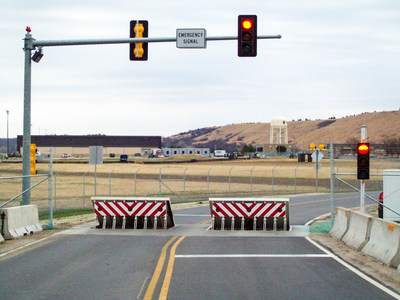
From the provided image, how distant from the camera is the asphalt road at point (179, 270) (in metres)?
8.72

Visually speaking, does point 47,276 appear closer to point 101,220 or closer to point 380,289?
point 380,289

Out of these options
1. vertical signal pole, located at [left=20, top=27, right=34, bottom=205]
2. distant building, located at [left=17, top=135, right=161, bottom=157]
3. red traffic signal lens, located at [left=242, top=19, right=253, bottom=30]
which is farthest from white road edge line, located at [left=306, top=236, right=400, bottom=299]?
distant building, located at [left=17, top=135, right=161, bottom=157]

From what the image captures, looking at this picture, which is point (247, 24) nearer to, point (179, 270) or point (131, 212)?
point (131, 212)

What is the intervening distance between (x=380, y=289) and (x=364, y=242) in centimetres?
422

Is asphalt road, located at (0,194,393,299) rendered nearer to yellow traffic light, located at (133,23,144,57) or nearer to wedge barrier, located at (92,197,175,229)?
wedge barrier, located at (92,197,175,229)

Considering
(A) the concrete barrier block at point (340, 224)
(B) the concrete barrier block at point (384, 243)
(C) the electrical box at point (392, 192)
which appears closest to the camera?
(B) the concrete barrier block at point (384, 243)

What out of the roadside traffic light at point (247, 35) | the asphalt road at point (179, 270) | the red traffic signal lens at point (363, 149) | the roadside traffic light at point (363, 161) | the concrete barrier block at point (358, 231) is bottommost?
the asphalt road at point (179, 270)

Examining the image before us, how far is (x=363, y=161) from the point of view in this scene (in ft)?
50.0

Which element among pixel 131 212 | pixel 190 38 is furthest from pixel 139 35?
pixel 131 212

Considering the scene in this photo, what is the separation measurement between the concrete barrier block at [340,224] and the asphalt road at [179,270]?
992 millimetres

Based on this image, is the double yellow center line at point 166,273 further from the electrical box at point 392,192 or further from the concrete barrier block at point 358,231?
the electrical box at point 392,192

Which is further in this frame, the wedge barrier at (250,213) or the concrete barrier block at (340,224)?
the wedge barrier at (250,213)

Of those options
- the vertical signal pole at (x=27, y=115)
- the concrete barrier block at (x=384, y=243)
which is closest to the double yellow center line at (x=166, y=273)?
the concrete barrier block at (x=384, y=243)

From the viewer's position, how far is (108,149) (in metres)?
141
